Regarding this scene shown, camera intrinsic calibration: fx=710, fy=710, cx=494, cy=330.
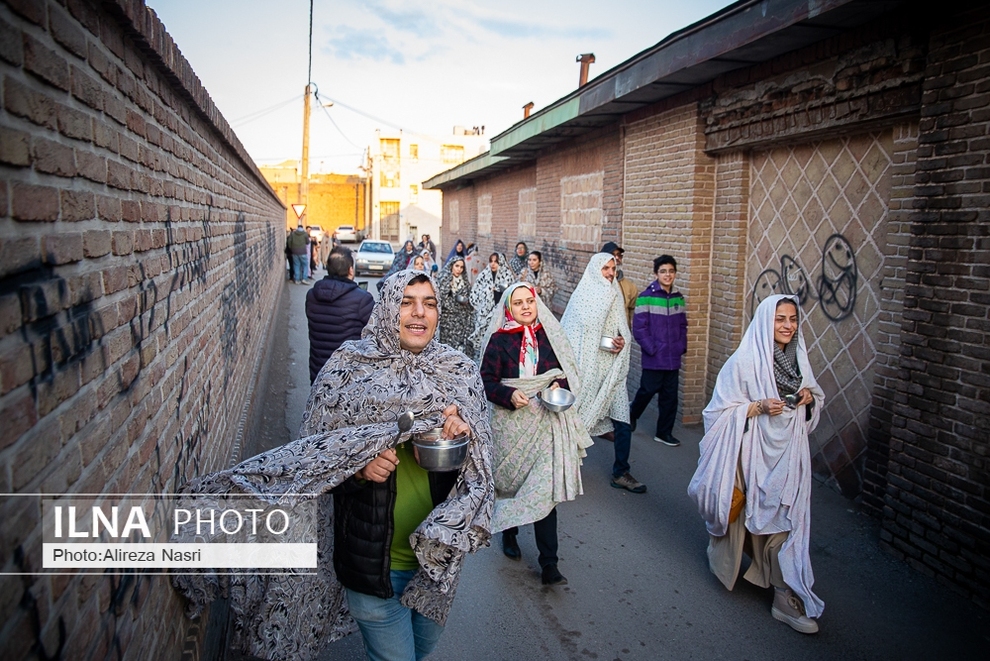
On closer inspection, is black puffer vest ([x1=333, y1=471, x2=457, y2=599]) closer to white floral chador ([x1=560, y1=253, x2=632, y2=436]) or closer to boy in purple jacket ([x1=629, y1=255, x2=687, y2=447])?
white floral chador ([x1=560, y1=253, x2=632, y2=436])

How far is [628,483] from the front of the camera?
6.10 m

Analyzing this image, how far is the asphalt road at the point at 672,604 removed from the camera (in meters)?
3.82

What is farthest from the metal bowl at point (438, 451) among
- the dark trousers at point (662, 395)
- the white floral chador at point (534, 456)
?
the dark trousers at point (662, 395)

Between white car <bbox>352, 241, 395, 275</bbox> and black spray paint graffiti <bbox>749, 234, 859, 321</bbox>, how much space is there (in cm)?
2245

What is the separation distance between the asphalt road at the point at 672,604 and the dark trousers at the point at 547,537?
0.18 metres

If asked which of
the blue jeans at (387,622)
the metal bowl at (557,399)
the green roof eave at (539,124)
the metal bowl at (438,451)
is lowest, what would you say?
the blue jeans at (387,622)

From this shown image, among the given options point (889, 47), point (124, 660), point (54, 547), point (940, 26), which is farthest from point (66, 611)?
point (889, 47)

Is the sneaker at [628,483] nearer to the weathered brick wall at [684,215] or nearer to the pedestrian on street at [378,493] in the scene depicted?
the weathered brick wall at [684,215]

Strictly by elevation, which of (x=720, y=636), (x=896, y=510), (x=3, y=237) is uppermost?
(x=3, y=237)

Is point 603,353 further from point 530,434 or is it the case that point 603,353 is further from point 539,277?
point 539,277

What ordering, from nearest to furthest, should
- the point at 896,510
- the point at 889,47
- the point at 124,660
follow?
the point at 124,660
the point at 896,510
the point at 889,47

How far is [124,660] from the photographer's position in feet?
6.23

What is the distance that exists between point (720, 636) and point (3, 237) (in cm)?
388

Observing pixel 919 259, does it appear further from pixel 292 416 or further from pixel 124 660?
pixel 292 416
